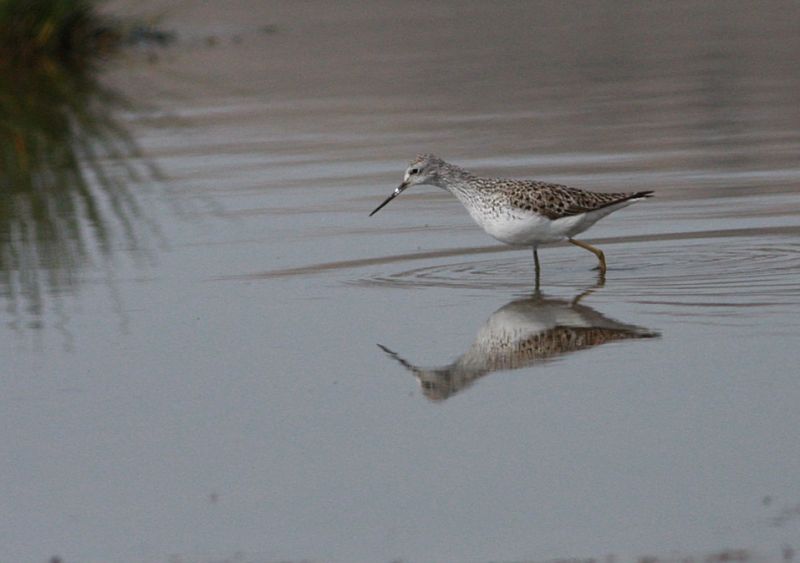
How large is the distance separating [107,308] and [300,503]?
4.32m

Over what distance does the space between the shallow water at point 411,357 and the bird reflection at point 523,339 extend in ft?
0.09

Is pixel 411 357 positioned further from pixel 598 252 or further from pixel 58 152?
pixel 58 152

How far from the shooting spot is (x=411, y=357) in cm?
871

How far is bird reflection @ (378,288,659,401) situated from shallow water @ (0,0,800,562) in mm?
27

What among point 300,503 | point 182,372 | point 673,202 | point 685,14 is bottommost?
point 300,503

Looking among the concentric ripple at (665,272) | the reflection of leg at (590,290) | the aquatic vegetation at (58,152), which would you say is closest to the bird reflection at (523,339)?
the reflection of leg at (590,290)

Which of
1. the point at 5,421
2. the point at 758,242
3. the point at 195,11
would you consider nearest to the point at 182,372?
the point at 5,421

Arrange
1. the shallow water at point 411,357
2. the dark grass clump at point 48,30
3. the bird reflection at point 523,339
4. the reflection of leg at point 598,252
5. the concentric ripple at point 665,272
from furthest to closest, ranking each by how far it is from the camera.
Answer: the dark grass clump at point 48,30 → the reflection of leg at point 598,252 → the concentric ripple at point 665,272 → the bird reflection at point 523,339 → the shallow water at point 411,357

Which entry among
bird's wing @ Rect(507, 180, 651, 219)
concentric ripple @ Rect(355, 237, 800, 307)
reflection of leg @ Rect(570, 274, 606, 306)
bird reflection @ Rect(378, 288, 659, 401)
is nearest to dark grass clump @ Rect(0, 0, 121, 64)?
concentric ripple @ Rect(355, 237, 800, 307)

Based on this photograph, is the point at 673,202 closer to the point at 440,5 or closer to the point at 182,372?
the point at 182,372

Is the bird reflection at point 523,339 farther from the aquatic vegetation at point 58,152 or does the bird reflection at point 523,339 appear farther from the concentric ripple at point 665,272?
the aquatic vegetation at point 58,152

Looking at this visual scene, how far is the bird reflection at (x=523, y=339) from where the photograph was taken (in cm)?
820

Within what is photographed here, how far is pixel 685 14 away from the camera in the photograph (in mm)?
34281

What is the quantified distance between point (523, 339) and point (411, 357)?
68 centimetres
